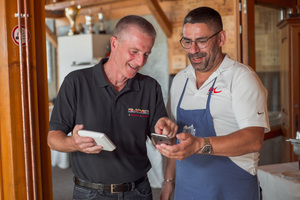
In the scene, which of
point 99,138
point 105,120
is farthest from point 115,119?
point 99,138

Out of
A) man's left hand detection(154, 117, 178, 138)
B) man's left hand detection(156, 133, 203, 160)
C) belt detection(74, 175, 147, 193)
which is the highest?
man's left hand detection(154, 117, 178, 138)

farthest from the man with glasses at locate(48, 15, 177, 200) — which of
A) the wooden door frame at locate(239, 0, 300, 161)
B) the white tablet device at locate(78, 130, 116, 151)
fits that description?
the wooden door frame at locate(239, 0, 300, 161)

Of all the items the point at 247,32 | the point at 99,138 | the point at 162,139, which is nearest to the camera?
the point at 99,138

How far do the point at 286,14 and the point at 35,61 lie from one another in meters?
3.69

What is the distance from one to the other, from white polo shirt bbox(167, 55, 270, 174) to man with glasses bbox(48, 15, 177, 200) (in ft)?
0.77

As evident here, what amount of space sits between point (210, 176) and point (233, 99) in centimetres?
42

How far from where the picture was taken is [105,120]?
1.80 metres

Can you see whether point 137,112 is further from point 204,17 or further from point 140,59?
point 204,17

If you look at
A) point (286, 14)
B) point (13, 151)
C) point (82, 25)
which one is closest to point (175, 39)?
point (286, 14)

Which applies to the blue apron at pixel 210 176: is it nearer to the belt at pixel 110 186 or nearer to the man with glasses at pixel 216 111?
the man with glasses at pixel 216 111

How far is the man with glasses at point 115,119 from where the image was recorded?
1.78m

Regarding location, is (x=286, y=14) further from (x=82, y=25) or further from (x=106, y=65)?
(x=82, y=25)

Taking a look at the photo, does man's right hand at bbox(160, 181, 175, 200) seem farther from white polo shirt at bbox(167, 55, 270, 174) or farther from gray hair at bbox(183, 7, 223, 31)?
gray hair at bbox(183, 7, 223, 31)

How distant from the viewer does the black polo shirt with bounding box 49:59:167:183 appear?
1785 mm
